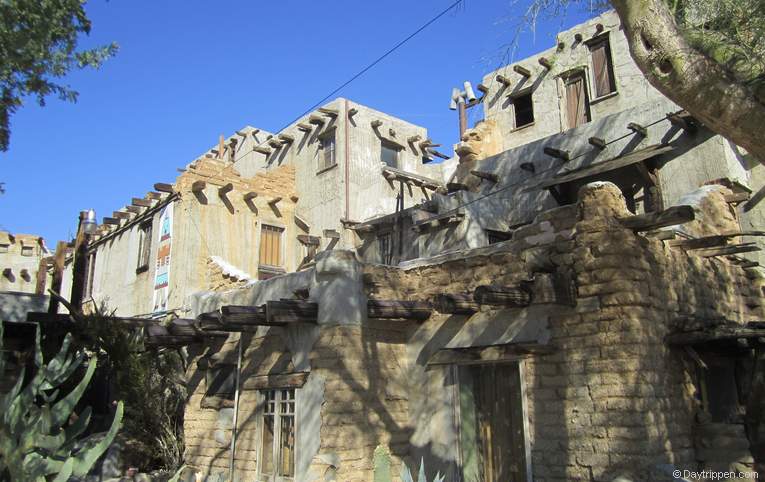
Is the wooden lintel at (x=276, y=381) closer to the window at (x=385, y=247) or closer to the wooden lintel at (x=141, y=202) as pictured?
the window at (x=385, y=247)

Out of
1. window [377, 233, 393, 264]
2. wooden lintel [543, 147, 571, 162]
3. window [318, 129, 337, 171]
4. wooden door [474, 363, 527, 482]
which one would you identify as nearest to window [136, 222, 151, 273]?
window [318, 129, 337, 171]

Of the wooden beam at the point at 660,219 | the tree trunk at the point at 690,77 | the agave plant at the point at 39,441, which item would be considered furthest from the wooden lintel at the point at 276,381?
the tree trunk at the point at 690,77

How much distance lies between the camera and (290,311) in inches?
354

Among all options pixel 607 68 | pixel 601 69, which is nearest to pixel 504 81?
pixel 601 69

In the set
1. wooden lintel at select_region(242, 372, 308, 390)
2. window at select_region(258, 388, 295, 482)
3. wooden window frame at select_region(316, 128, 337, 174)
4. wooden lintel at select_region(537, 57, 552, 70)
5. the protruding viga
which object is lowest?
window at select_region(258, 388, 295, 482)

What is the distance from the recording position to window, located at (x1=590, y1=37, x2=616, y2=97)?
16562 mm

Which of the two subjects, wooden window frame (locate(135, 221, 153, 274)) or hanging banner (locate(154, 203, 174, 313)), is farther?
wooden window frame (locate(135, 221, 153, 274))

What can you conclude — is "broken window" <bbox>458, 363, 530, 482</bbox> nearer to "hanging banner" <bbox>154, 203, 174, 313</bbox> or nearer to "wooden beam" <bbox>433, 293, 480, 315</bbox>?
"wooden beam" <bbox>433, 293, 480, 315</bbox>

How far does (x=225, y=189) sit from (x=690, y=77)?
1676 cm

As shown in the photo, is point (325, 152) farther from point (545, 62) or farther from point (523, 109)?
point (545, 62)

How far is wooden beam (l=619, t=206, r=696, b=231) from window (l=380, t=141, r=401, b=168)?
15434mm

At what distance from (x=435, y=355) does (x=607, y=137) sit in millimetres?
7382

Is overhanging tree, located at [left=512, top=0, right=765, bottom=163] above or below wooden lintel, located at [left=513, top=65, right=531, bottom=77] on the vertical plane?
below

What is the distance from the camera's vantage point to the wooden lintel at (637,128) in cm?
1314
